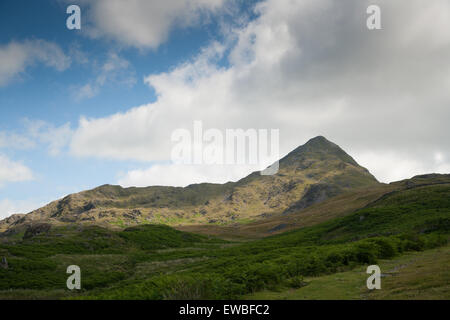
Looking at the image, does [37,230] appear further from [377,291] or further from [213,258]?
[377,291]

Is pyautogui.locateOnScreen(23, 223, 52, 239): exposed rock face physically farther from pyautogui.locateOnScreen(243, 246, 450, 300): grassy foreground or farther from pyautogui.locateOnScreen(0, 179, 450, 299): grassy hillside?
pyautogui.locateOnScreen(243, 246, 450, 300): grassy foreground

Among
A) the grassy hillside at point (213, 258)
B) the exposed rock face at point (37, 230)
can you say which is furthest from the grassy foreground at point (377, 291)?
the exposed rock face at point (37, 230)

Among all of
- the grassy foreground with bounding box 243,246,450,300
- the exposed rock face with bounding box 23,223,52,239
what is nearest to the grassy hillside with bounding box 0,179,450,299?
the exposed rock face with bounding box 23,223,52,239

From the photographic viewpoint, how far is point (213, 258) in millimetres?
62219

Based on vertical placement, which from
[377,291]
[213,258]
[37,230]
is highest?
[377,291]

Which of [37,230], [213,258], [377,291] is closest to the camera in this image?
[377,291]

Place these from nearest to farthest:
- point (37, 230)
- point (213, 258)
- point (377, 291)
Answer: point (377, 291) < point (213, 258) < point (37, 230)

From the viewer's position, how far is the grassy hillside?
56.8ft

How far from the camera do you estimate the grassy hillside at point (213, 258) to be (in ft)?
56.8

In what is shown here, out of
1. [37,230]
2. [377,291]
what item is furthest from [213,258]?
[37,230]

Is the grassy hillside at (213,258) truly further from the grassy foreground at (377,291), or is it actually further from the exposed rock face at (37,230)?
the grassy foreground at (377,291)
